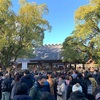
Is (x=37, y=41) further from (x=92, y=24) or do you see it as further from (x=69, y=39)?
(x=92, y=24)

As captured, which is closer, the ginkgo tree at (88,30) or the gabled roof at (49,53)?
the ginkgo tree at (88,30)

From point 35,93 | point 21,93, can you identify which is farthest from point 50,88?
point 21,93

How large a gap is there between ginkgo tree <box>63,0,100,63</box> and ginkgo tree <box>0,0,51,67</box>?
530cm

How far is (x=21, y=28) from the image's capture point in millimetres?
36000

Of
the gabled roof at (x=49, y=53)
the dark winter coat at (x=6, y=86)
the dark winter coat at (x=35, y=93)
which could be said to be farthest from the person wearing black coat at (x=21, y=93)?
the gabled roof at (x=49, y=53)

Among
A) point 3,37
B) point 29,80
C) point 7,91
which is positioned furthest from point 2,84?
point 3,37

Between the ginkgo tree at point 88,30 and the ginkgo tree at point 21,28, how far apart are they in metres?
5.30

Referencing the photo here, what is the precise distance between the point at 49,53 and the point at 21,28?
1264 cm

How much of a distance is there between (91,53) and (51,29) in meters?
7.71

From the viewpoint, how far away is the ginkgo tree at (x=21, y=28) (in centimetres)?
3466

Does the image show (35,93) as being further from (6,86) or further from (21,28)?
(21,28)

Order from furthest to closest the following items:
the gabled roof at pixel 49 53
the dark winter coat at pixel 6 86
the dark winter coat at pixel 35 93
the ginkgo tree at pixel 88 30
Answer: the gabled roof at pixel 49 53 → the ginkgo tree at pixel 88 30 → the dark winter coat at pixel 6 86 → the dark winter coat at pixel 35 93

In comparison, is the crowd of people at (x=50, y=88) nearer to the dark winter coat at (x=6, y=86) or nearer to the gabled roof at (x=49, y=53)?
the dark winter coat at (x=6, y=86)

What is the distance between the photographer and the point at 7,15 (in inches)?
1368
